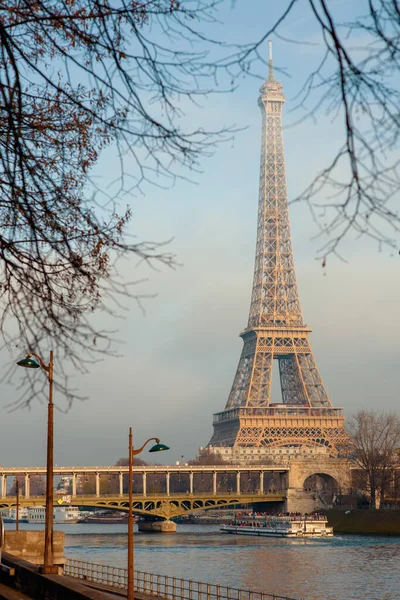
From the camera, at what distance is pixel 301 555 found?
76562 millimetres

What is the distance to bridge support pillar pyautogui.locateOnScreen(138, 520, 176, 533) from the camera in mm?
128125

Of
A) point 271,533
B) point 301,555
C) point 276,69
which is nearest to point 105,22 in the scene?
point 276,69

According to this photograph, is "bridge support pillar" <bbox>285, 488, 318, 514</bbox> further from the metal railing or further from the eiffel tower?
the metal railing

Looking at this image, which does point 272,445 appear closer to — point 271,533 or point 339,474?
point 339,474

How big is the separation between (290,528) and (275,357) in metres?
80.0

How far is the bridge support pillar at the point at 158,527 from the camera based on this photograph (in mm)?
128125

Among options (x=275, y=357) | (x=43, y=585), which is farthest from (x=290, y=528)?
(x=43, y=585)

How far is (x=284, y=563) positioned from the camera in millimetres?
68312

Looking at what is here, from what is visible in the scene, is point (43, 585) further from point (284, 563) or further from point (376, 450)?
point (376, 450)

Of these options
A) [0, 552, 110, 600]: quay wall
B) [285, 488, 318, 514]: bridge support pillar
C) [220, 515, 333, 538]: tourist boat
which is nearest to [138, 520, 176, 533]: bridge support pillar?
[220, 515, 333, 538]: tourist boat

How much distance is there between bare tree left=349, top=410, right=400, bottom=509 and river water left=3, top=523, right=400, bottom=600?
52.8ft

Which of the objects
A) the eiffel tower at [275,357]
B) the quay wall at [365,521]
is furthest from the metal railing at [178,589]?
the eiffel tower at [275,357]

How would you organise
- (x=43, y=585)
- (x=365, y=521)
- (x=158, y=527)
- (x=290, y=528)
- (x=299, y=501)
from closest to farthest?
(x=43, y=585), (x=365, y=521), (x=290, y=528), (x=158, y=527), (x=299, y=501)

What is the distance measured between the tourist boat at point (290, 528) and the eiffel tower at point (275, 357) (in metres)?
50.3
